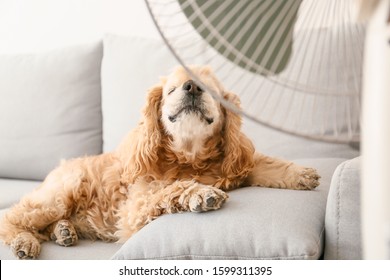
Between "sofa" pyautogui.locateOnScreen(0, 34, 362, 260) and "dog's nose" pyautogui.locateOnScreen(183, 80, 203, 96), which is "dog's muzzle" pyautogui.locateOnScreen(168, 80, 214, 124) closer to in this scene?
"dog's nose" pyautogui.locateOnScreen(183, 80, 203, 96)

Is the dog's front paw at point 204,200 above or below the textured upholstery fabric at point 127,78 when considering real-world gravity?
below

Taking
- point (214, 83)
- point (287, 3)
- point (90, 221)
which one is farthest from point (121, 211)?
point (287, 3)

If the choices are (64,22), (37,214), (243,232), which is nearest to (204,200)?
(243,232)

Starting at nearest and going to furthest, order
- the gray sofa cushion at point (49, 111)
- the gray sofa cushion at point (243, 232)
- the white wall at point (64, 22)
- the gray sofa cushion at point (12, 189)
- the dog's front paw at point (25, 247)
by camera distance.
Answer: the gray sofa cushion at point (243, 232)
the dog's front paw at point (25, 247)
the gray sofa cushion at point (12, 189)
the gray sofa cushion at point (49, 111)
the white wall at point (64, 22)

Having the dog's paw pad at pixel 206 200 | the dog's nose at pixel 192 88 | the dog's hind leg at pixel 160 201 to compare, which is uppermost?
the dog's nose at pixel 192 88

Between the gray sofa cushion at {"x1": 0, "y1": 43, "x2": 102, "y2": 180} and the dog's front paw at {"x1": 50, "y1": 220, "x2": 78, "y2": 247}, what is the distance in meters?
0.64

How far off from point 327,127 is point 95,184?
73cm

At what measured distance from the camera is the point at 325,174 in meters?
1.62

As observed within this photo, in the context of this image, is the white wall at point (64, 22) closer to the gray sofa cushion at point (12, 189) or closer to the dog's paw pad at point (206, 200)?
the gray sofa cushion at point (12, 189)

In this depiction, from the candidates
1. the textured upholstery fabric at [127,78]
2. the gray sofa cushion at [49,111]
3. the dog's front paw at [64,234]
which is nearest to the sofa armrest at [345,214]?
the dog's front paw at [64,234]

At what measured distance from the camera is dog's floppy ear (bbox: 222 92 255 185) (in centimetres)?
161

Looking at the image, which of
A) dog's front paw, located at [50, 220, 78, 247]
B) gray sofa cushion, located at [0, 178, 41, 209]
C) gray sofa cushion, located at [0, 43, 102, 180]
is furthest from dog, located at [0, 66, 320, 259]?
gray sofa cushion, located at [0, 43, 102, 180]

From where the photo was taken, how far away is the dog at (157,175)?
1.55 metres

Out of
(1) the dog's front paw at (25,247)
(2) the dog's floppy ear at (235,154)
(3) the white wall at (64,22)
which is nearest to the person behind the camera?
(1) the dog's front paw at (25,247)
